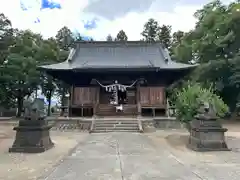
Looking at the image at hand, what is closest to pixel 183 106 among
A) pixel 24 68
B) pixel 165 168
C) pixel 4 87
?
pixel 165 168

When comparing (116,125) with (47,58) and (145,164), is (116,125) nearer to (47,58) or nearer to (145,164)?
(145,164)

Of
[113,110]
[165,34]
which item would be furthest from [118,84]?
[165,34]

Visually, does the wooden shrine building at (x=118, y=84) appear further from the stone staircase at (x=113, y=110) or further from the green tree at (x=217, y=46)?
the green tree at (x=217, y=46)

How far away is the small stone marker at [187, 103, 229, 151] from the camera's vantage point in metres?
10.0

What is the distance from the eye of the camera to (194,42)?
25.2 meters

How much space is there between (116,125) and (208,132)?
8373mm

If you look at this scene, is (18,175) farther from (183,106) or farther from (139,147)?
(183,106)

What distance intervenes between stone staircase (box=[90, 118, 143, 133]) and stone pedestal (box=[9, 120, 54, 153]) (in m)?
6.95

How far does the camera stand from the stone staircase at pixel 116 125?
17.2 metres

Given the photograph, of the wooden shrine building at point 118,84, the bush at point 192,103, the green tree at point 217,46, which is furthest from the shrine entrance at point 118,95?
the bush at point 192,103

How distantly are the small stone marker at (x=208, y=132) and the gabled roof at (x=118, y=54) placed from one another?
41.5 ft

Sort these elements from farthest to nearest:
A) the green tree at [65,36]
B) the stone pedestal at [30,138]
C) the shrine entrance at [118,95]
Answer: the green tree at [65,36]
the shrine entrance at [118,95]
the stone pedestal at [30,138]

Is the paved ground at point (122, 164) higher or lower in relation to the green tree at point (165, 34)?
lower

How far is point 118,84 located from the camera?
73.0ft
